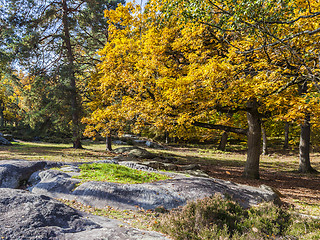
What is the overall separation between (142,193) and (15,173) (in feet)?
13.8

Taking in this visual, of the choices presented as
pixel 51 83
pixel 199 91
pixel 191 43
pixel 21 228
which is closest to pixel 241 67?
pixel 199 91

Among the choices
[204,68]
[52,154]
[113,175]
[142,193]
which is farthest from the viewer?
[52,154]

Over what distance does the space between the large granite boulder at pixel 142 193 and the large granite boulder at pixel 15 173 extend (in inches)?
28.6

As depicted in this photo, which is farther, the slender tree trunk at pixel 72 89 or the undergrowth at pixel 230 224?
A: the slender tree trunk at pixel 72 89

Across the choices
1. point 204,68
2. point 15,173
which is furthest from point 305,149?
point 15,173

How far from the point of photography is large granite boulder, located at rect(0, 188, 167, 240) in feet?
9.92

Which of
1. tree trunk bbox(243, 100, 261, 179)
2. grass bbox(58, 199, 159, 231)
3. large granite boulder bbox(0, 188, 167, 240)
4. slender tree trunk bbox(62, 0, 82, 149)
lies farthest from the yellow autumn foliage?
slender tree trunk bbox(62, 0, 82, 149)

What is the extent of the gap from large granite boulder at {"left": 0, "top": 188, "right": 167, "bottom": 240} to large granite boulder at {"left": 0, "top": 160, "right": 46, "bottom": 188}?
3141mm

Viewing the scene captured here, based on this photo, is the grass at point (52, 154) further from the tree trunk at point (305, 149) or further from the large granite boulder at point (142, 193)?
the tree trunk at point (305, 149)

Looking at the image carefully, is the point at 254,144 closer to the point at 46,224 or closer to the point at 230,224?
the point at 230,224

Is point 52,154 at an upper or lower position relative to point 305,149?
lower

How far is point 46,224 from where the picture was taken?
330cm

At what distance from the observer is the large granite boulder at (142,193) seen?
539cm

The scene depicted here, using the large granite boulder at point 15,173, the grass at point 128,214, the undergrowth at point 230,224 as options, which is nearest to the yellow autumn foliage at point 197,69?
the undergrowth at point 230,224
